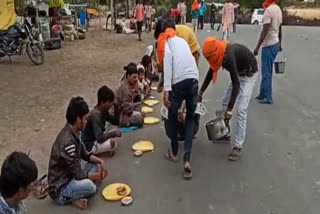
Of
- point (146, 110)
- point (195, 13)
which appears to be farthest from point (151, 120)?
point (195, 13)

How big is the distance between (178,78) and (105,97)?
2.79 feet

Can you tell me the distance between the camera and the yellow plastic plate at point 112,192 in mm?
3652

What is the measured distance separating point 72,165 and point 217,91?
4.51m

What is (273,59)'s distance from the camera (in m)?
6.38

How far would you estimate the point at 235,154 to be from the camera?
451 centimetres

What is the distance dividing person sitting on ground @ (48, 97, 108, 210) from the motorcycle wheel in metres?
7.47

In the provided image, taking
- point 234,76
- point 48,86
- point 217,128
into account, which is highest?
point 234,76

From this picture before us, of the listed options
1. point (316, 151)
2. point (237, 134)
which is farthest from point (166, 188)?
point (316, 151)

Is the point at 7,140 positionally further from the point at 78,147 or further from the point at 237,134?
the point at 237,134

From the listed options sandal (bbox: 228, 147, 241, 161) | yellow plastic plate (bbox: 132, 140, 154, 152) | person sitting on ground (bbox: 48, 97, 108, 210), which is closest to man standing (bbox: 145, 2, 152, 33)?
yellow plastic plate (bbox: 132, 140, 154, 152)

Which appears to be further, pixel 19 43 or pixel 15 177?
pixel 19 43

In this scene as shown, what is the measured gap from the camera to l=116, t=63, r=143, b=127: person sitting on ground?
5.34 meters

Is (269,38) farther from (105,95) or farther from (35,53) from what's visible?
(35,53)

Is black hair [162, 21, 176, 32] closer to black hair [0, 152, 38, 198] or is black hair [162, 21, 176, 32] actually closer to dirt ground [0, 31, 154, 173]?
dirt ground [0, 31, 154, 173]
